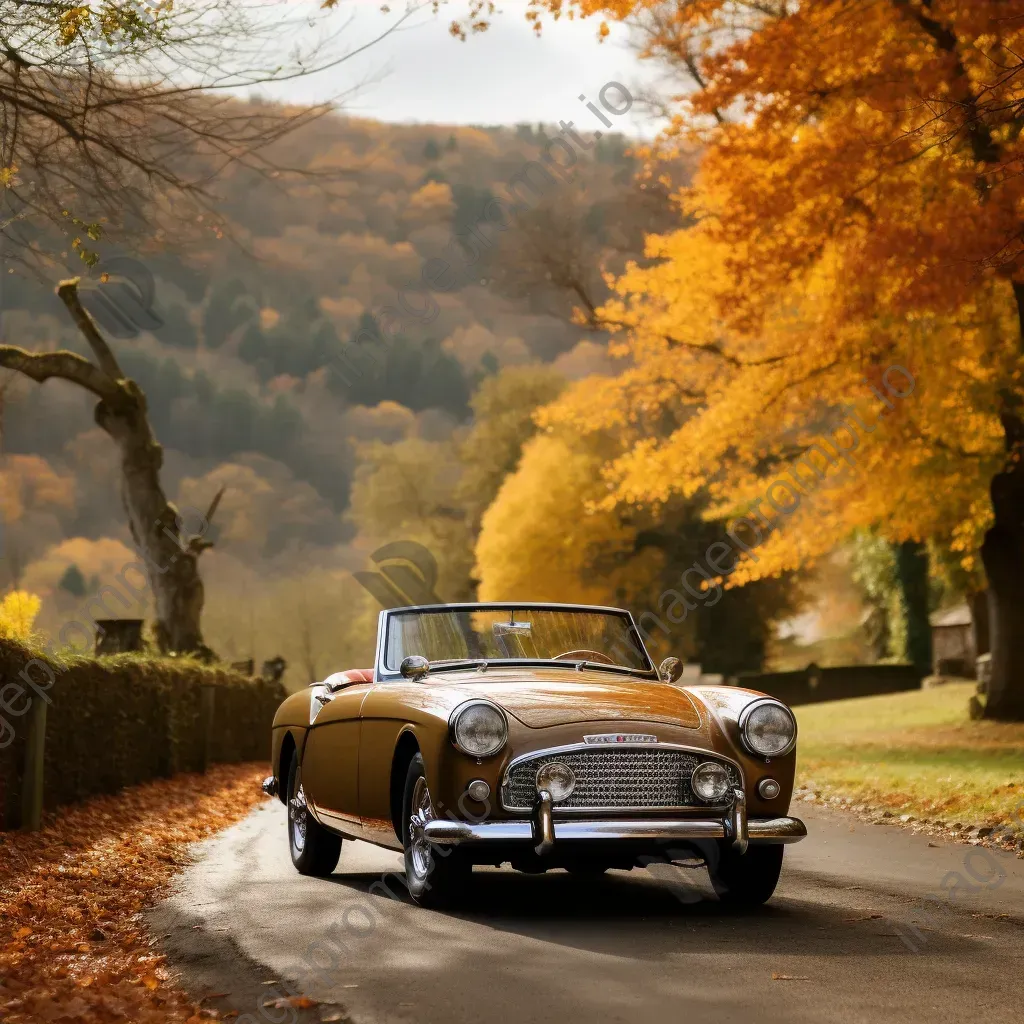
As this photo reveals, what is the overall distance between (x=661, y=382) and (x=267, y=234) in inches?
4576

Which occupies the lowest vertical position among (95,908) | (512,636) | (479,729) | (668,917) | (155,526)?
(95,908)

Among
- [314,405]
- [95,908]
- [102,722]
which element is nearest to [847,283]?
[102,722]

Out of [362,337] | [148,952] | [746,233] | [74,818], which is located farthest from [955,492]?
[148,952]

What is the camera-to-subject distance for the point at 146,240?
1504cm

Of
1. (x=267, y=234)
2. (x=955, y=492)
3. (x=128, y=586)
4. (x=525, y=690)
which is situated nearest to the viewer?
(x=525, y=690)

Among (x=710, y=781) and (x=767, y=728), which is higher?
(x=767, y=728)

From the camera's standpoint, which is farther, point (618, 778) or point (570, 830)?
point (618, 778)

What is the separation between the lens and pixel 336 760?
8.80 m

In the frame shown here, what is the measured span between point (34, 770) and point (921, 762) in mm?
11250

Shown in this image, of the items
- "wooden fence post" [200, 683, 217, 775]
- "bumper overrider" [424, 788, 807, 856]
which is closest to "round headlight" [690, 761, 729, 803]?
"bumper overrider" [424, 788, 807, 856]

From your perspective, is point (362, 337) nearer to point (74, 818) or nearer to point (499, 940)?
point (74, 818)

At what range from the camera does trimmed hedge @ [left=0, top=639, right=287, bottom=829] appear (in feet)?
35.4

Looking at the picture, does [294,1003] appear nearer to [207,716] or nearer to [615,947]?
[615,947]

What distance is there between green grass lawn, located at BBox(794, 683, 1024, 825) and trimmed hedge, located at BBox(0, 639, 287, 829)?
726cm
